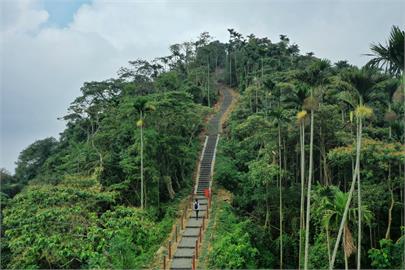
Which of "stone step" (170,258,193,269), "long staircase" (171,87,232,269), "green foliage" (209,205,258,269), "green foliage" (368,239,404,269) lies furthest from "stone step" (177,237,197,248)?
"green foliage" (368,239,404,269)

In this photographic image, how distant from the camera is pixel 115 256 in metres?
17.1

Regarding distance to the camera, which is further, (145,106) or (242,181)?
(242,181)

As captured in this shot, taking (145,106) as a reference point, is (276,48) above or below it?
above

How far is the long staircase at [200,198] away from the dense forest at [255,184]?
82 centimetres

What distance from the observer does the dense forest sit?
16.2 metres

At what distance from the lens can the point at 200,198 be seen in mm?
28500

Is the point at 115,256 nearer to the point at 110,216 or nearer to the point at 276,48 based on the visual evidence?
the point at 110,216

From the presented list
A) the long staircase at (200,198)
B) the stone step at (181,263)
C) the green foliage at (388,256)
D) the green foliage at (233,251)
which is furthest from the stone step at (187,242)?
the green foliage at (388,256)

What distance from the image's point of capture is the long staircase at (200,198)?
62.9 ft

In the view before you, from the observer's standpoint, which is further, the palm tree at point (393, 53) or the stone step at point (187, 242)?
the stone step at point (187, 242)

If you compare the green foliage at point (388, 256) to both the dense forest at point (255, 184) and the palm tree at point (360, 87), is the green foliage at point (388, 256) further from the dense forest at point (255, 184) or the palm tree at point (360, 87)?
the palm tree at point (360, 87)

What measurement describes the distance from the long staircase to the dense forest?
2.69 ft

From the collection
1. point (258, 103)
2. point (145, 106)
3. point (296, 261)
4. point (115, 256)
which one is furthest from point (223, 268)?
point (258, 103)

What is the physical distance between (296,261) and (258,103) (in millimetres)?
20052
